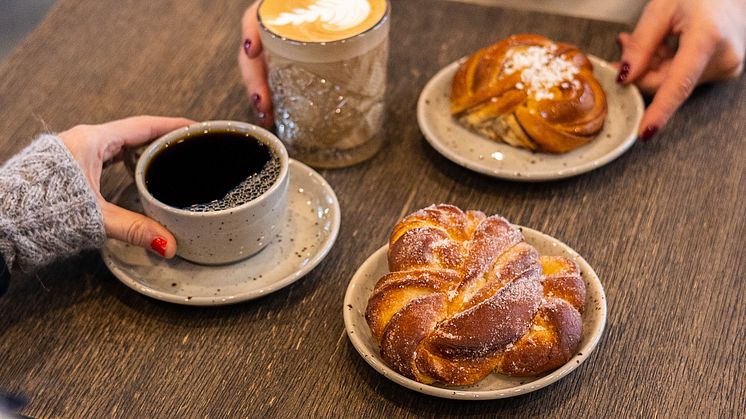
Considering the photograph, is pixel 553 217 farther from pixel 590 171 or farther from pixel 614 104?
pixel 614 104

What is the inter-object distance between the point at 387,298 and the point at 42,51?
3.37 ft

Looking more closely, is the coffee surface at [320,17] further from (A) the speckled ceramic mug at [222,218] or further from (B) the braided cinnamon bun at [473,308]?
(B) the braided cinnamon bun at [473,308]

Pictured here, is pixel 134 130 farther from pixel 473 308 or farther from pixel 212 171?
pixel 473 308

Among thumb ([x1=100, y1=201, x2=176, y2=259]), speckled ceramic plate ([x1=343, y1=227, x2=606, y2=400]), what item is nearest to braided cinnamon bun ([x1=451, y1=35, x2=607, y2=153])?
speckled ceramic plate ([x1=343, y1=227, x2=606, y2=400])

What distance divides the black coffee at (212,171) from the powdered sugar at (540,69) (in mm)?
471

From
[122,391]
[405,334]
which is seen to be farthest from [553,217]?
[122,391]

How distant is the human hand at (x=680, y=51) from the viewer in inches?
52.7

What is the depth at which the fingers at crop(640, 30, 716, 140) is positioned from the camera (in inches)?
51.9

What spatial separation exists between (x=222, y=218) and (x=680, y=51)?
0.88 metres

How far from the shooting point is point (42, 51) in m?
1.57

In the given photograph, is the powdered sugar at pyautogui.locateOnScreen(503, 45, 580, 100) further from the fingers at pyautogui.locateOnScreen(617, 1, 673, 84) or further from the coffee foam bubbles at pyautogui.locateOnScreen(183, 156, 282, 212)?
the coffee foam bubbles at pyautogui.locateOnScreen(183, 156, 282, 212)

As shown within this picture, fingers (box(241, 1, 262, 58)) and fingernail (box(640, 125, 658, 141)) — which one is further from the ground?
fingers (box(241, 1, 262, 58))

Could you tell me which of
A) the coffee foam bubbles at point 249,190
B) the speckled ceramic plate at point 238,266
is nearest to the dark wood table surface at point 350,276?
the speckled ceramic plate at point 238,266

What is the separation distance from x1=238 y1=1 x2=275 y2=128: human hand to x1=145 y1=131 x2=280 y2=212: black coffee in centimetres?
22
